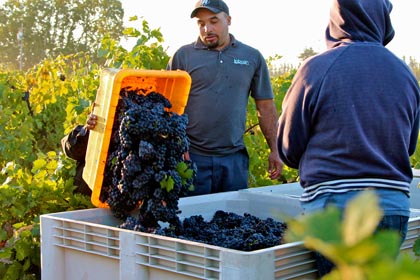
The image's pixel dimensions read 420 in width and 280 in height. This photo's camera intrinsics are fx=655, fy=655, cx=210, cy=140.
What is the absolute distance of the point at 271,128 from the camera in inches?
156

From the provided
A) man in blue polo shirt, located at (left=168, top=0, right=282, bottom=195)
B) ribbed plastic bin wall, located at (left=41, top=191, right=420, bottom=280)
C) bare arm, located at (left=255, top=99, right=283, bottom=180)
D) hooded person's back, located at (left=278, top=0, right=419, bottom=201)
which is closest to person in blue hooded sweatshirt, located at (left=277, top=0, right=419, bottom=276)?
→ hooded person's back, located at (left=278, top=0, right=419, bottom=201)

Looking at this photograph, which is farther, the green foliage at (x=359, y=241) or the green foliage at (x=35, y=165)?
the green foliage at (x=35, y=165)

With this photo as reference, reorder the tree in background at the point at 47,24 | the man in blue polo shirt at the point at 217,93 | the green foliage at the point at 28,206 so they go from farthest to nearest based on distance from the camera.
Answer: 1. the tree in background at the point at 47,24
2. the man in blue polo shirt at the point at 217,93
3. the green foliage at the point at 28,206

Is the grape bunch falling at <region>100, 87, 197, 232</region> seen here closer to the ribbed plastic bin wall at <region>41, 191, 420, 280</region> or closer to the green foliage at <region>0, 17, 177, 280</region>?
the green foliage at <region>0, 17, 177, 280</region>

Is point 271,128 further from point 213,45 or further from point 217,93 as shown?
point 213,45

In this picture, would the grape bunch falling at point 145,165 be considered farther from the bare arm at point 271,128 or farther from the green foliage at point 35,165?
the bare arm at point 271,128

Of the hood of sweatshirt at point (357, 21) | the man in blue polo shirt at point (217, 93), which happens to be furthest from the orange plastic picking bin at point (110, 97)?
the hood of sweatshirt at point (357, 21)

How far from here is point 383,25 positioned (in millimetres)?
2186

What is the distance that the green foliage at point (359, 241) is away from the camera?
29cm

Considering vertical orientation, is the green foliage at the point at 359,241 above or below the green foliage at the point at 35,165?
above

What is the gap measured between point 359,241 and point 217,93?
3.32m

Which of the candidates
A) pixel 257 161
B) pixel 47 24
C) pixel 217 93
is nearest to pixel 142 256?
pixel 217 93

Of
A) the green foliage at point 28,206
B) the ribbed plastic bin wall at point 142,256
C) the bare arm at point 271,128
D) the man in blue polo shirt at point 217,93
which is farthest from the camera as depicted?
the bare arm at point 271,128

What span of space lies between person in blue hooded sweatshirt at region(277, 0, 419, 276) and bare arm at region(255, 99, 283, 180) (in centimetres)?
175
